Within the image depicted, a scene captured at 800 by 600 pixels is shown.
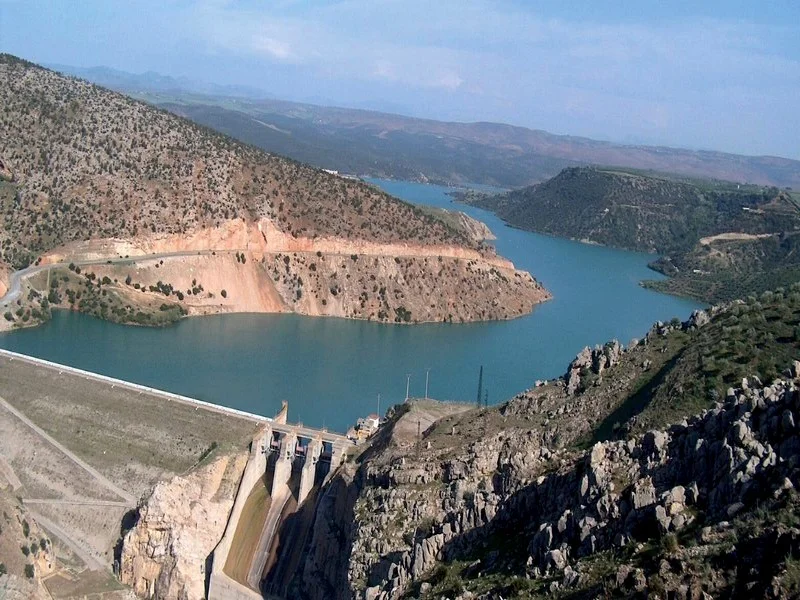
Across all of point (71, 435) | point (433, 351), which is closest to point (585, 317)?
point (433, 351)

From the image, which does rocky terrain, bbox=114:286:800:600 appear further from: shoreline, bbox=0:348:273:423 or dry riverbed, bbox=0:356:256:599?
dry riverbed, bbox=0:356:256:599

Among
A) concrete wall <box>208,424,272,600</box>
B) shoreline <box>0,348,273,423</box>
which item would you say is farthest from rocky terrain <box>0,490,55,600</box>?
shoreline <box>0,348,273,423</box>

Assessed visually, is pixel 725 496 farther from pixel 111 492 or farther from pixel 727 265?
pixel 727 265

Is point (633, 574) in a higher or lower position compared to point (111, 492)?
higher

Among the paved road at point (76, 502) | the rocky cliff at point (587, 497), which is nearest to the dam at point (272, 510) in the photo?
the rocky cliff at point (587, 497)

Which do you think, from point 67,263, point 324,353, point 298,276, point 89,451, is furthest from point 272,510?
point 298,276
